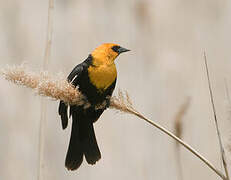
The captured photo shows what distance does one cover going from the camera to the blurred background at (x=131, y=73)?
2031 mm

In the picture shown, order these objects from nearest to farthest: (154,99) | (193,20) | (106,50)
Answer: (106,50), (154,99), (193,20)

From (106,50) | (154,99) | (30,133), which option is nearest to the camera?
(106,50)

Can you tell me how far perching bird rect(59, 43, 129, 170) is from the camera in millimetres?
1729

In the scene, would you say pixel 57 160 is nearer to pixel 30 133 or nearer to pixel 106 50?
pixel 30 133

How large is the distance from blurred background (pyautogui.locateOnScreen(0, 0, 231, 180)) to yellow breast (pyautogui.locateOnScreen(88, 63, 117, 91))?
16.6 inches

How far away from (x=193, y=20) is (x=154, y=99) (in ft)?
1.64

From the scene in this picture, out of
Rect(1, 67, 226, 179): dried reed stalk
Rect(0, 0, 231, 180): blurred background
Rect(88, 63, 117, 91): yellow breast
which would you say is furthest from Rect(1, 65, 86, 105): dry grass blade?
Rect(0, 0, 231, 180): blurred background

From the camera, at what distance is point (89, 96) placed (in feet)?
5.57

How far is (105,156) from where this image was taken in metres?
2.15

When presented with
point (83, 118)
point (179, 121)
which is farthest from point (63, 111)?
point (179, 121)

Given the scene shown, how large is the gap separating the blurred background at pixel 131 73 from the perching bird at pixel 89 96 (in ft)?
0.75

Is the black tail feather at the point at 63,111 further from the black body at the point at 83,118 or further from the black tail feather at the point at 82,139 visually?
the black tail feather at the point at 82,139

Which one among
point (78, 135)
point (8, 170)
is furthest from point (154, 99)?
point (8, 170)

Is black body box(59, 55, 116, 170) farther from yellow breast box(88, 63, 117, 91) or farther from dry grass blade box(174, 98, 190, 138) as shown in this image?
dry grass blade box(174, 98, 190, 138)
